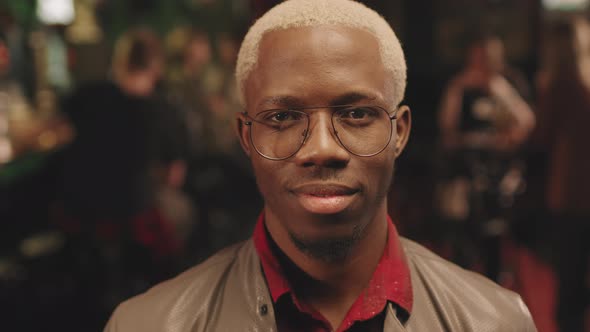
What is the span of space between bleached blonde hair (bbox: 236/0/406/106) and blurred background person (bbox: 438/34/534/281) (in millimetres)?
2169

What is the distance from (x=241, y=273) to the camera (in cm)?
142

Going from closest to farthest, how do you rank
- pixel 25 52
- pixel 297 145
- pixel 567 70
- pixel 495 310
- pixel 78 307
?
pixel 297 145
pixel 495 310
pixel 567 70
pixel 78 307
pixel 25 52

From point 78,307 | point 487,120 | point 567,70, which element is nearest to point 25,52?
point 78,307

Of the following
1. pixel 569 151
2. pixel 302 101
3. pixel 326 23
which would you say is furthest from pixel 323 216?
pixel 569 151

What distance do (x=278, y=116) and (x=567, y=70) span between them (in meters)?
2.32

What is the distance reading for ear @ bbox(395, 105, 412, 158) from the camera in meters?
1.41

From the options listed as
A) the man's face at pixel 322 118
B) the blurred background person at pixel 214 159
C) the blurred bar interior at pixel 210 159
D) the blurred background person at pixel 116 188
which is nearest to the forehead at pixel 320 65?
Result: the man's face at pixel 322 118

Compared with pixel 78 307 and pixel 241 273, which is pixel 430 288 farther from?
pixel 78 307

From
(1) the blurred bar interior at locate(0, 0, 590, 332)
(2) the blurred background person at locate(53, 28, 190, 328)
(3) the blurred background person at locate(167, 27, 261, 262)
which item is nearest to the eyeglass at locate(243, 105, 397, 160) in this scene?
(1) the blurred bar interior at locate(0, 0, 590, 332)

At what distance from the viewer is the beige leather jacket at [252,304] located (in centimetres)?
135

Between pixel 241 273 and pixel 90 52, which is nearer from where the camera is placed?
pixel 241 273

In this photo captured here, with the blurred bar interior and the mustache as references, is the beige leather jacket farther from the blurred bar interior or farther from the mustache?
the blurred bar interior

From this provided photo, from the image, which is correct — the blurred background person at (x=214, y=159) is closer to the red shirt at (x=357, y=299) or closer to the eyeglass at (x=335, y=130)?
the red shirt at (x=357, y=299)

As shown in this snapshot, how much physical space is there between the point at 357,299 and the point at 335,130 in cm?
41
